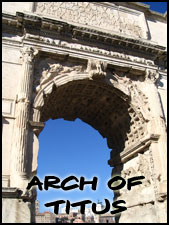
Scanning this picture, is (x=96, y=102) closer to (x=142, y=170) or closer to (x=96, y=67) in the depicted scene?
(x=96, y=67)

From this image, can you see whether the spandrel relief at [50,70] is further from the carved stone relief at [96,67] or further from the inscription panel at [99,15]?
the inscription panel at [99,15]

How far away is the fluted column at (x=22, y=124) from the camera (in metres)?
6.87

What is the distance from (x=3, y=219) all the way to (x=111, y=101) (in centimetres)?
665

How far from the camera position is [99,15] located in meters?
11.5

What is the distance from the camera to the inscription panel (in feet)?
34.9

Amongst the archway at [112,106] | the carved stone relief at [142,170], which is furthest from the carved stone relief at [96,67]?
the carved stone relief at [142,170]

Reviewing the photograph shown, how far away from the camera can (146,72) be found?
35.2 feet

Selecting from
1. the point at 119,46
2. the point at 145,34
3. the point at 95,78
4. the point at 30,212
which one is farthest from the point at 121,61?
the point at 30,212

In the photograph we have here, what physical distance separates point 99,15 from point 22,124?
6916mm

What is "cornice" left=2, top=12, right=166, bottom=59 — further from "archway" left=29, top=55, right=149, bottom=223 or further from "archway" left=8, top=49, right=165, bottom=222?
"archway" left=29, top=55, right=149, bottom=223

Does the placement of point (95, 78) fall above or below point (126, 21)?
below

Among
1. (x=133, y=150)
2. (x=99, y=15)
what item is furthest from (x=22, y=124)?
(x=99, y=15)

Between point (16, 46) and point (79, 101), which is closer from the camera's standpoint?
point (16, 46)

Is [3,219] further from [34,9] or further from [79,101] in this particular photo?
[34,9]
